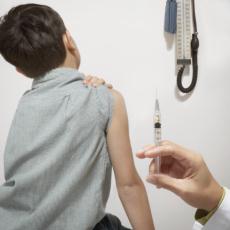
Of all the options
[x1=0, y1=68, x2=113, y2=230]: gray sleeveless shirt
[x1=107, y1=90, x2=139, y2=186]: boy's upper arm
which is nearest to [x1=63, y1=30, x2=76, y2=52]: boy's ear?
[x1=0, y1=68, x2=113, y2=230]: gray sleeveless shirt

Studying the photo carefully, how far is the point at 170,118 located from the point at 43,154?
925 mm

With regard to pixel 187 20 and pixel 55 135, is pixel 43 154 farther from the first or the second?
pixel 187 20

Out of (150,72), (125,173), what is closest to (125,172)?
(125,173)

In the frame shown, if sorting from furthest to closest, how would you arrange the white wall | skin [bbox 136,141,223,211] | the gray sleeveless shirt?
1. the white wall
2. the gray sleeveless shirt
3. skin [bbox 136,141,223,211]

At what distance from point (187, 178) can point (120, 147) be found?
0.88ft

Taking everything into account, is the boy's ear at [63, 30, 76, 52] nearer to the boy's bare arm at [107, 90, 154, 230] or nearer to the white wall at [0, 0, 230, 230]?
the boy's bare arm at [107, 90, 154, 230]

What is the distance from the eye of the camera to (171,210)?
1.67 metres

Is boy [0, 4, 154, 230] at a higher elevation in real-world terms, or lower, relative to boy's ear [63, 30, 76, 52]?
lower

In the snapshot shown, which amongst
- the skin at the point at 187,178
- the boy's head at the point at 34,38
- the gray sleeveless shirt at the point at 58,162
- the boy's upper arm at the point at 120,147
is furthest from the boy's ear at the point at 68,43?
the skin at the point at 187,178

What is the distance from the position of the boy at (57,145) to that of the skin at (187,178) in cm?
21

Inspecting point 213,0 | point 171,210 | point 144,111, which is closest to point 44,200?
point 144,111

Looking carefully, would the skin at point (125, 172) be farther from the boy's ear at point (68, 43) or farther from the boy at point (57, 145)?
the boy's ear at point (68, 43)

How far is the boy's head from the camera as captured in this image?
91 centimetres

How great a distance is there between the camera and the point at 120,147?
0.92m
